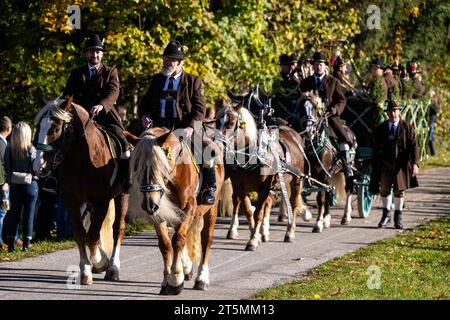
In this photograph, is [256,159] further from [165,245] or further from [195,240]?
[165,245]

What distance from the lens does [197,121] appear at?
11883 mm

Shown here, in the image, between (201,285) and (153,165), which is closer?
(153,165)

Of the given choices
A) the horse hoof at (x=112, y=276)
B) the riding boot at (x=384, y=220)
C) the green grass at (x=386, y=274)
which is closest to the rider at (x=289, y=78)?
the riding boot at (x=384, y=220)

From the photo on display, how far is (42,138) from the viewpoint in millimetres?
11352

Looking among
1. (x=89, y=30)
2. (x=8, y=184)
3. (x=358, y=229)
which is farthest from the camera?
(x=89, y=30)

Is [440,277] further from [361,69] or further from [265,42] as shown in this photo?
[361,69]

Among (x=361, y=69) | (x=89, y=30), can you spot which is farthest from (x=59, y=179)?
(x=361, y=69)

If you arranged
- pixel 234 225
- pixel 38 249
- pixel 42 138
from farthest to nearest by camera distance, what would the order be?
pixel 234 225 < pixel 38 249 < pixel 42 138

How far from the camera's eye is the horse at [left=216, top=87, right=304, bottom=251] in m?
14.2

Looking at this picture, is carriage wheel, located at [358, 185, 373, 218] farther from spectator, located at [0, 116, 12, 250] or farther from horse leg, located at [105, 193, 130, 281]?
horse leg, located at [105, 193, 130, 281]

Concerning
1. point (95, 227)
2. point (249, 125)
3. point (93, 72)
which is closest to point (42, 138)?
point (95, 227)

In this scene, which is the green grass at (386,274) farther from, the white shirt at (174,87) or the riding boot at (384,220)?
the white shirt at (174,87)

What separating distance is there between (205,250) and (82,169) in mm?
1682

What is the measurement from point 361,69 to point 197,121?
19.3 metres
